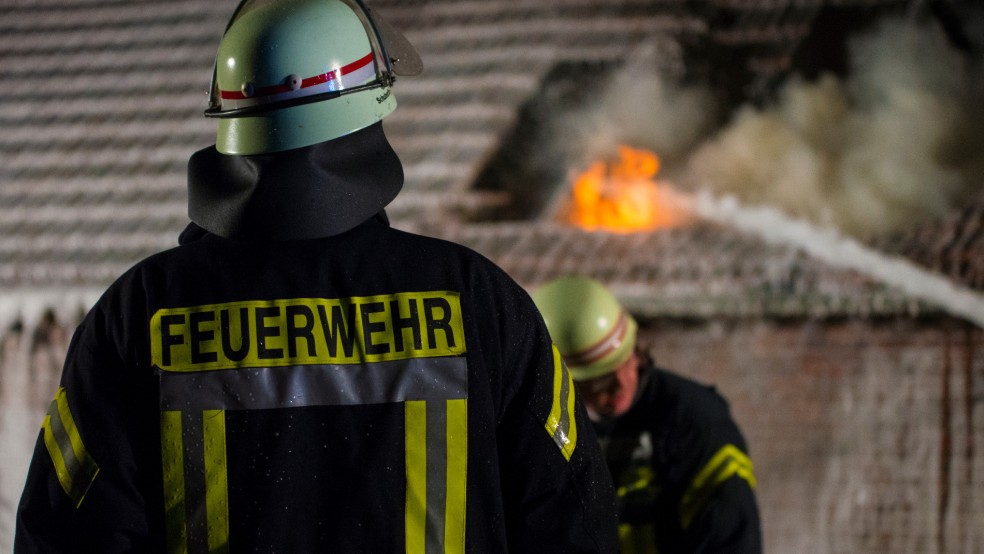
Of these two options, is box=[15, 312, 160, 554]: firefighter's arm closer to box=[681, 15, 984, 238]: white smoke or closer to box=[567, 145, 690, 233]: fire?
box=[567, 145, 690, 233]: fire

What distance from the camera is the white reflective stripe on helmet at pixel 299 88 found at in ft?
5.12

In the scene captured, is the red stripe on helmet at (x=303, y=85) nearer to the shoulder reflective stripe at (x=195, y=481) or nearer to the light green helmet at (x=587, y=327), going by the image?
the shoulder reflective stripe at (x=195, y=481)

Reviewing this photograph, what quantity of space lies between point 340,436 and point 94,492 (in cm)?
36

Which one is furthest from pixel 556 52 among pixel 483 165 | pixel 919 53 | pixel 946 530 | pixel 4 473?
pixel 4 473

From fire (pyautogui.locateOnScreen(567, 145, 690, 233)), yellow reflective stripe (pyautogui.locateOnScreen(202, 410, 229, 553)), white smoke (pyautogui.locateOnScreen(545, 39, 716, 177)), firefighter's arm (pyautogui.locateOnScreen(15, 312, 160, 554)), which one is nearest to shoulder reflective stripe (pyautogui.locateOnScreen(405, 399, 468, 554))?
yellow reflective stripe (pyautogui.locateOnScreen(202, 410, 229, 553))

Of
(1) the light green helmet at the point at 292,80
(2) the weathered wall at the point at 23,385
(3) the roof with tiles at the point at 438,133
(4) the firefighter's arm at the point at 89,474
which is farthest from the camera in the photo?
(2) the weathered wall at the point at 23,385

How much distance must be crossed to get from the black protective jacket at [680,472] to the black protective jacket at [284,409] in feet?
4.77

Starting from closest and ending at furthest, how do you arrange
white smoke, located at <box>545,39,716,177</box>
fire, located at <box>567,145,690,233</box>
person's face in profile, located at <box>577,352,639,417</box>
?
person's face in profile, located at <box>577,352,639,417</box>, fire, located at <box>567,145,690,233</box>, white smoke, located at <box>545,39,716,177</box>

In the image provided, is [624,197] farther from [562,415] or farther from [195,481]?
[195,481]

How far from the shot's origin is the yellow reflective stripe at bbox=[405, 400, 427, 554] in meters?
1.46

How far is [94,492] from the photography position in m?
1.42

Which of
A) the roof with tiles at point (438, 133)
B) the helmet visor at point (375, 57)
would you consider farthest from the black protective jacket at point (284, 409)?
the roof with tiles at point (438, 133)

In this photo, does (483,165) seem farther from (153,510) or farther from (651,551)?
(153,510)

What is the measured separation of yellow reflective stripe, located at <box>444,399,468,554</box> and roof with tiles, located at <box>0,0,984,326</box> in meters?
3.51
